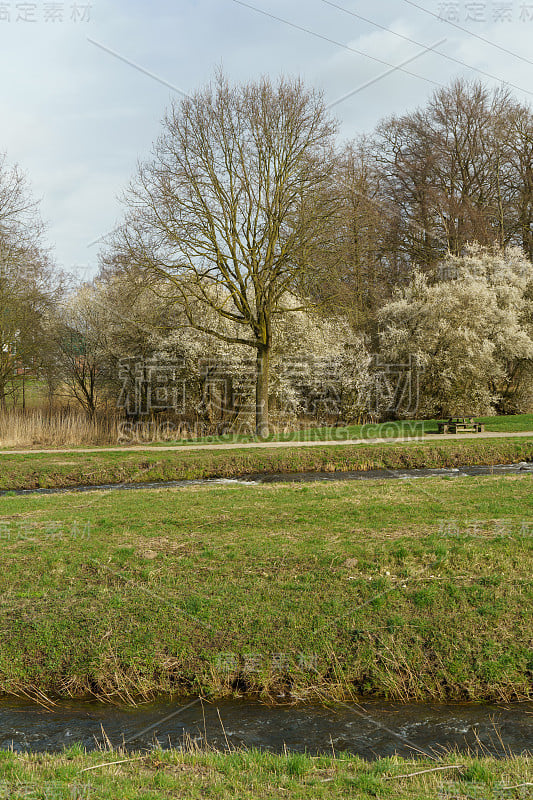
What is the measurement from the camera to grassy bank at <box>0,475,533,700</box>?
605cm

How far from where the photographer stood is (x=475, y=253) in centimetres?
3114

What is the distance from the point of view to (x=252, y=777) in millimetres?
4215

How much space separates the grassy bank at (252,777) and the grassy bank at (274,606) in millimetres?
1402

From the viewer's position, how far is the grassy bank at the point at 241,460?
51.1 feet

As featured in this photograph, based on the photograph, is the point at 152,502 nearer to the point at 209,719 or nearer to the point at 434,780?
the point at 209,719

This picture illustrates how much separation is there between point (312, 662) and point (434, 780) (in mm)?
2128

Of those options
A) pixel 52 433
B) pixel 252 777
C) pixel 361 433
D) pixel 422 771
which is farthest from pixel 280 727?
pixel 52 433

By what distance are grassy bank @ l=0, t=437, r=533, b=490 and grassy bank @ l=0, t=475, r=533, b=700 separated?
5981mm

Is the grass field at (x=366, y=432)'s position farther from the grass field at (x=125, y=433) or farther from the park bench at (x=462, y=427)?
the park bench at (x=462, y=427)

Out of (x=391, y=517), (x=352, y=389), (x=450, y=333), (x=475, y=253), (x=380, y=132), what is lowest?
(x=391, y=517)

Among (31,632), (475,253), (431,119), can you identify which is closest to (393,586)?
(31,632)

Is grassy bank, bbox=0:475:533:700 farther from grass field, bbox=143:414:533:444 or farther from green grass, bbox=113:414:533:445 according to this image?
grass field, bbox=143:414:533:444

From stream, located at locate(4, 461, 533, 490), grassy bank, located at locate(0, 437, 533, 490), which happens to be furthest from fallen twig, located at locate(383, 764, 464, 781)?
grassy bank, located at locate(0, 437, 533, 490)

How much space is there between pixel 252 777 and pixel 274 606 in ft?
8.56
